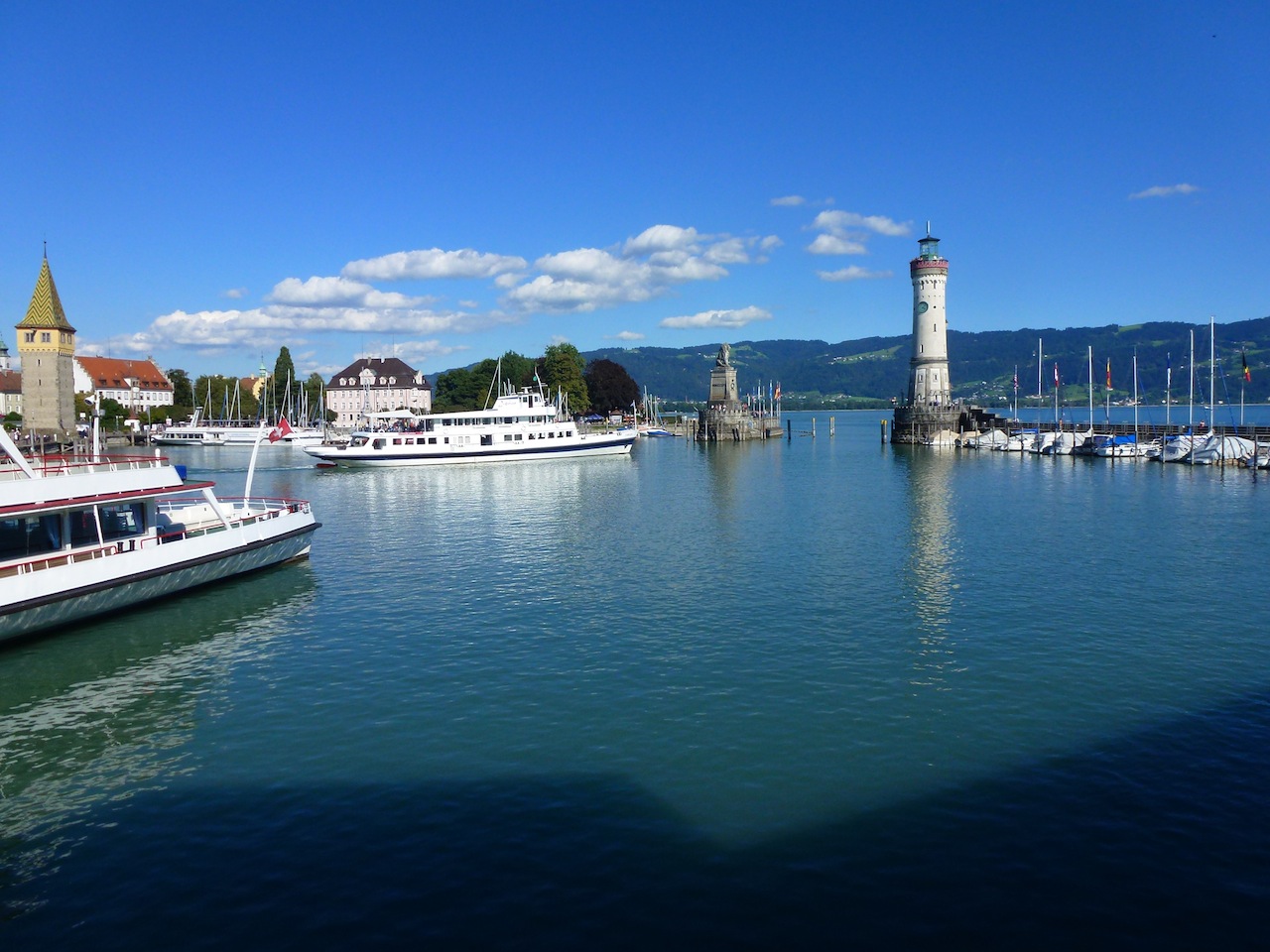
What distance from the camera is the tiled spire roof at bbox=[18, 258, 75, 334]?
113m

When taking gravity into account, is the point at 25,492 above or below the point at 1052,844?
above

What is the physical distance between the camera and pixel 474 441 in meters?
86.2

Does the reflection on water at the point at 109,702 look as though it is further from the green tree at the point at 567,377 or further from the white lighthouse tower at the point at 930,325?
the green tree at the point at 567,377

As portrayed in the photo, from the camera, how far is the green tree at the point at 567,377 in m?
138

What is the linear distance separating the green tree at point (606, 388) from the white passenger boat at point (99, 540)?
419 ft

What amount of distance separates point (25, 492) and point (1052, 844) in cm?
2558

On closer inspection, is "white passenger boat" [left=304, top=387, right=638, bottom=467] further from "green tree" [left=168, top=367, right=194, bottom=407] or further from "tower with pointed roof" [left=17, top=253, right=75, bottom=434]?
"green tree" [left=168, top=367, right=194, bottom=407]

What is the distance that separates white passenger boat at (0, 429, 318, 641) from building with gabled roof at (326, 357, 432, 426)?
15994 centimetres

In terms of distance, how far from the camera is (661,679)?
19.5m

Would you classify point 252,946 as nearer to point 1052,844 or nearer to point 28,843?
point 28,843

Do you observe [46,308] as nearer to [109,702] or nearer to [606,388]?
[606,388]

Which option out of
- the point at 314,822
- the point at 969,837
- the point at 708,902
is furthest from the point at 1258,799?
the point at 314,822

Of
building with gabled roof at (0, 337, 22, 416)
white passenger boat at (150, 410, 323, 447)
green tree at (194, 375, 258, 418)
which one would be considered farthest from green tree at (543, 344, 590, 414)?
building with gabled roof at (0, 337, 22, 416)

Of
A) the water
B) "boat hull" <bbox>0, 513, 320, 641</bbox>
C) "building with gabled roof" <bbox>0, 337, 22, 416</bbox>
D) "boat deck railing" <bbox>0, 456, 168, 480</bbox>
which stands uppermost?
"building with gabled roof" <bbox>0, 337, 22, 416</bbox>
